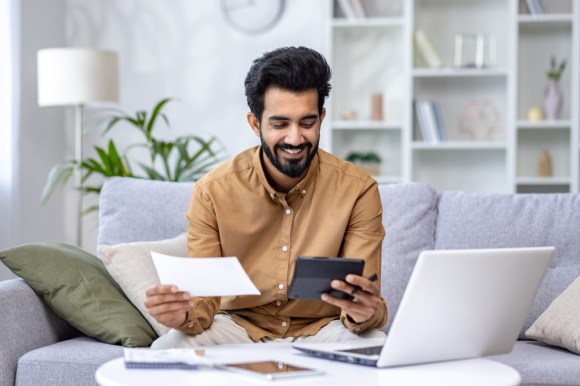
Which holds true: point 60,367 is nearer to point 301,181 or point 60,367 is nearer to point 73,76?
point 301,181

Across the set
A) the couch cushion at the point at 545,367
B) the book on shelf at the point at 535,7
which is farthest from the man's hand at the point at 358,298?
the book on shelf at the point at 535,7

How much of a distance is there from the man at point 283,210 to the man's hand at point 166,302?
0.81ft

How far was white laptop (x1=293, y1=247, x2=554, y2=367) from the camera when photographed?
5.07 feet

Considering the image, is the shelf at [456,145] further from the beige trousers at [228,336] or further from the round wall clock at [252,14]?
the beige trousers at [228,336]

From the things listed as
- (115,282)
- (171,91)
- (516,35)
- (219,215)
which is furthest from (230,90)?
(219,215)

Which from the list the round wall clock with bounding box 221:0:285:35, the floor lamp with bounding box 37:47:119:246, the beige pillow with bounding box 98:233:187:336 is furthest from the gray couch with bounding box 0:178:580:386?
the round wall clock with bounding box 221:0:285:35

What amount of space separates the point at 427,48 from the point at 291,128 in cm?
284

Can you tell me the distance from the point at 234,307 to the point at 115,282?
0.53 m

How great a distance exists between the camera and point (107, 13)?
17.0ft

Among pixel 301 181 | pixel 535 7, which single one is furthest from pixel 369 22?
pixel 301 181

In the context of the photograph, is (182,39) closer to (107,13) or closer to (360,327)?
(107,13)

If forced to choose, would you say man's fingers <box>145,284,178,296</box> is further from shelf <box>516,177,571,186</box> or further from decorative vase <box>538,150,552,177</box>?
decorative vase <box>538,150,552,177</box>

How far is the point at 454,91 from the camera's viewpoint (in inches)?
195

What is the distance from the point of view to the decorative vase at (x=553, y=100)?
4.68 meters
